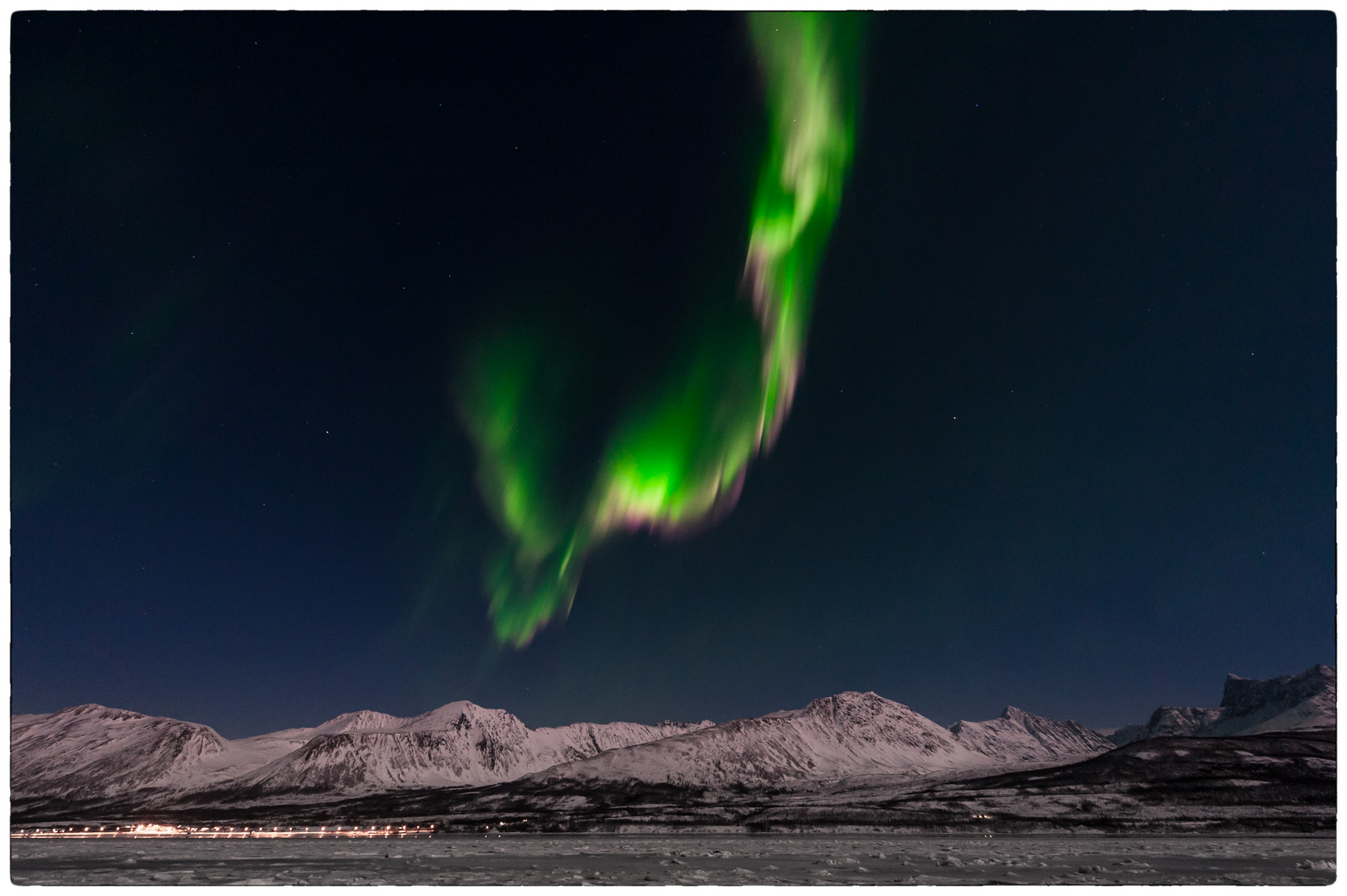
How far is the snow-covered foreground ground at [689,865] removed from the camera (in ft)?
161

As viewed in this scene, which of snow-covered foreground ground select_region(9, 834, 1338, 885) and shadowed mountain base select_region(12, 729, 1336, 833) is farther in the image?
shadowed mountain base select_region(12, 729, 1336, 833)

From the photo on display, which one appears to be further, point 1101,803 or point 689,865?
point 1101,803

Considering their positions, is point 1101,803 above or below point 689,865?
below

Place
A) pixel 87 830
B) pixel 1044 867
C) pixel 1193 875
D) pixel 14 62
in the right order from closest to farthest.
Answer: pixel 14 62 → pixel 1193 875 → pixel 1044 867 → pixel 87 830

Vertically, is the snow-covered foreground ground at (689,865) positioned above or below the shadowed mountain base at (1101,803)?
above

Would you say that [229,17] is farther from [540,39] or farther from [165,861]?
[165,861]

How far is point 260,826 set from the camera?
196875mm

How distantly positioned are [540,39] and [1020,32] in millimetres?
21978

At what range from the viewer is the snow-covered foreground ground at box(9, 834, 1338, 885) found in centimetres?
4903

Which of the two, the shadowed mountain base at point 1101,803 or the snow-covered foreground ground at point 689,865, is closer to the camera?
the snow-covered foreground ground at point 689,865

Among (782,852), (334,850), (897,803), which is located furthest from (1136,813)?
(334,850)

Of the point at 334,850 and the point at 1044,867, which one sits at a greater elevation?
the point at 1044,867

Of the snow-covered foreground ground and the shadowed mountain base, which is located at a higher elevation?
the snow-covered foreground ground

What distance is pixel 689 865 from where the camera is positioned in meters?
61.3
